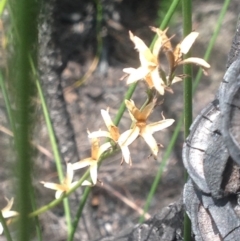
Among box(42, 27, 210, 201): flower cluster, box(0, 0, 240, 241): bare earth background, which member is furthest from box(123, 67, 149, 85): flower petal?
box(0, 0, 240, 241): bare earth background

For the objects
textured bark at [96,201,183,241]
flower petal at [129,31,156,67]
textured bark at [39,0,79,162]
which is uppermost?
flower petal at [129,31,156,67]

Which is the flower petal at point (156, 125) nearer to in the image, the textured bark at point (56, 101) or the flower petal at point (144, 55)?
the flower petal at point (144, 55)

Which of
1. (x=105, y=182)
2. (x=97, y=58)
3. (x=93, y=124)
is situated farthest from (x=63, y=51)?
(x=105, y=182)

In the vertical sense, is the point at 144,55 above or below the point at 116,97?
above

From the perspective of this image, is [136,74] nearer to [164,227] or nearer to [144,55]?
[144,55]

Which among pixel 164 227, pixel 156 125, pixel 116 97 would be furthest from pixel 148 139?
pixel 116 97

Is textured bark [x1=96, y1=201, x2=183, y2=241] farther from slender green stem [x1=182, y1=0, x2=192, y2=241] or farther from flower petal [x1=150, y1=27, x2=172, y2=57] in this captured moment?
flower petal [x1=150, y1=27, x2=172, y2=57]

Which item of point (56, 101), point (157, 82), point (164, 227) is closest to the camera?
point (157, 82)

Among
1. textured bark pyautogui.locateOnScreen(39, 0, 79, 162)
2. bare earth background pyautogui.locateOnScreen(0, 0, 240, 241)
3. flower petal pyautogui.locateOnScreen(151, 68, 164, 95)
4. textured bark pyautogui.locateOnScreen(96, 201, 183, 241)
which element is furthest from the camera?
bare earth background pyautogui.locateOnScreen(0, 0, 240, 241)
